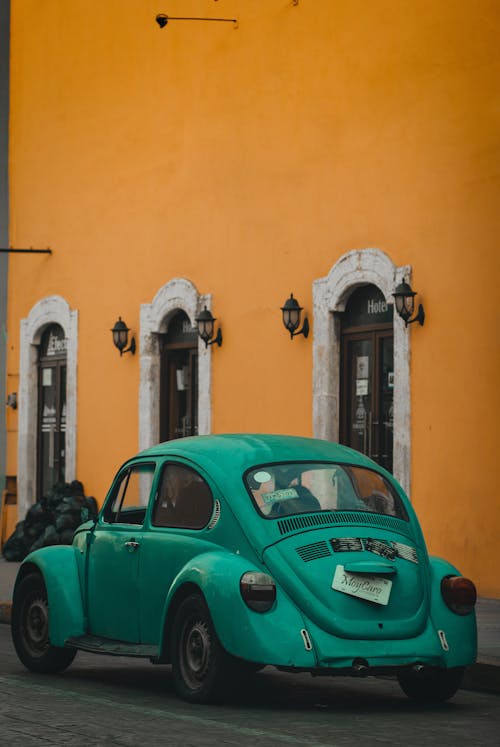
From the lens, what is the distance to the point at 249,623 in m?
8.09

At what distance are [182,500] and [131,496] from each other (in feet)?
2.50

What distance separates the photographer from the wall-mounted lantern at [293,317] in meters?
17.4

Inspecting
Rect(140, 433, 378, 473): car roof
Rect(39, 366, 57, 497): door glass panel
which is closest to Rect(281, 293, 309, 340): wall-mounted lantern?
Rect(39, 366, 57, 497): door glass panel

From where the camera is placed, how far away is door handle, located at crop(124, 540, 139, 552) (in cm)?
935

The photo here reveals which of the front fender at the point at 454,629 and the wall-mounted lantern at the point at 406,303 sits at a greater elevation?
the wall-mounted lantern at the point at 406,303

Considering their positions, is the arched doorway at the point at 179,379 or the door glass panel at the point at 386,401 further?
the arched doorway at the point at 179,379

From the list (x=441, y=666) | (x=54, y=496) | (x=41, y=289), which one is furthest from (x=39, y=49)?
(x=441, y=666)

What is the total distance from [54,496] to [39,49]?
7.10m

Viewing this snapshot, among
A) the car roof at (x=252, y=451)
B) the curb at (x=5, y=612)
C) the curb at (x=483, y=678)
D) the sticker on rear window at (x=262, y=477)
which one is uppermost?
the car roof at (x=252, y=451)

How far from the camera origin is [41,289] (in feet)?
78.0

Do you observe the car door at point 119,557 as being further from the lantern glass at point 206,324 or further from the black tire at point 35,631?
the lantern glass at point 206,324

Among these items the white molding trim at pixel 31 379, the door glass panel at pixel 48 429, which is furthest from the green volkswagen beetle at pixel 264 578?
the door glass panel at pixel 48 429

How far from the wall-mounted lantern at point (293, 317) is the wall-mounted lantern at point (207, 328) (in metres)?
1.80

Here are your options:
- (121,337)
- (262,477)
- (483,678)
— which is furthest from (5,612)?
(121,337)
